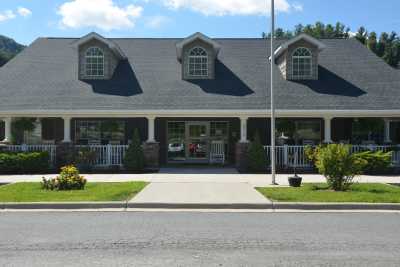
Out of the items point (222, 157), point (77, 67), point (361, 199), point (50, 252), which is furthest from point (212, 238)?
point (77, 67)

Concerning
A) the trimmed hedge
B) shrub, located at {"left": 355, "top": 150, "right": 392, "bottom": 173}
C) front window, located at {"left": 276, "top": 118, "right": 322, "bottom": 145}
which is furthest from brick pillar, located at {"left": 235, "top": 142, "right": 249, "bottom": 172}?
the trimmed hedge

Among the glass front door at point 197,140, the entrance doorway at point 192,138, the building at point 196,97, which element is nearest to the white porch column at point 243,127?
the building at point 196,97

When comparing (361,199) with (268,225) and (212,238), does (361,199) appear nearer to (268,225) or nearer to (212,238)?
(268,225)

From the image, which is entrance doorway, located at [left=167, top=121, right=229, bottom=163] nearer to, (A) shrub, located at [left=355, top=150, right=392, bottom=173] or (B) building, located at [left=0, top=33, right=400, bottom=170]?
(B) building, located at [left=0, top=33, right=400, bottom=170]

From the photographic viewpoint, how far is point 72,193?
38.0 feet

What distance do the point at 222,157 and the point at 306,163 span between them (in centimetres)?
407

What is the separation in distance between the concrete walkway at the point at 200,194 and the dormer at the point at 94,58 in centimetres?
902

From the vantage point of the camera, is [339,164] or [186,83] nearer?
[339,164]

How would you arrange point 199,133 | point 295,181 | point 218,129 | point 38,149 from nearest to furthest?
point 295,181 → point 38,149 → point 218,129 → point 199,133

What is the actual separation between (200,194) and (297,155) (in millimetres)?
7822

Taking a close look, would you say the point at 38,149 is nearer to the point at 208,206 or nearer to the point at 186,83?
the point at 186,83

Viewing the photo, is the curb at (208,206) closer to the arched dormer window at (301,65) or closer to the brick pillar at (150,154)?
the brick pillar at (150,154)

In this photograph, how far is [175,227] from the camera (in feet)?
26.6

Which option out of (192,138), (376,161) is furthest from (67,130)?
(376,161)
